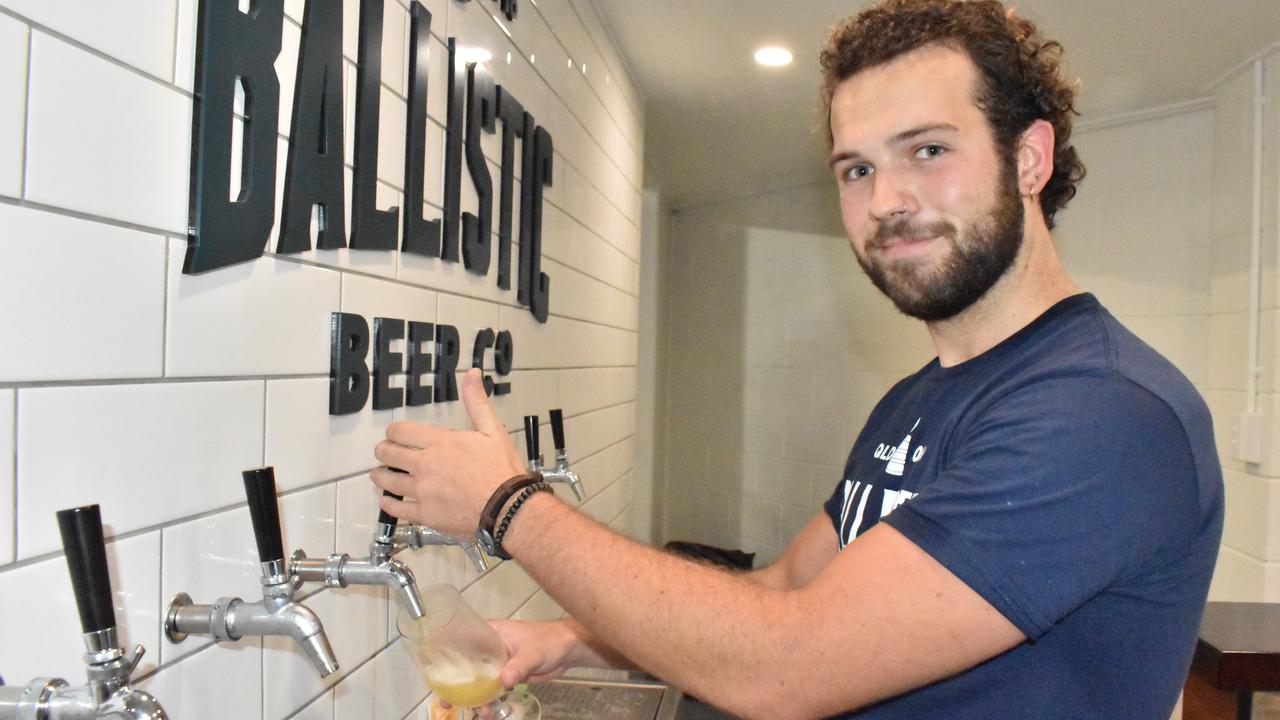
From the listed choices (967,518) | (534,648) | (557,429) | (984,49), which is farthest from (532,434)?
(984,49)

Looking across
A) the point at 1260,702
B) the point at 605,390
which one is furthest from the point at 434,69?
the point at 1260,702

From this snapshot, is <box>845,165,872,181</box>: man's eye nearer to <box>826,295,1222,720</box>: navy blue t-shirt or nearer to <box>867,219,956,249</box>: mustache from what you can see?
<box>867,219,956,249</box>: mustache

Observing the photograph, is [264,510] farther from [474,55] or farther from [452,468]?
[474,55]

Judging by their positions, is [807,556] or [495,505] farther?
[807,556]

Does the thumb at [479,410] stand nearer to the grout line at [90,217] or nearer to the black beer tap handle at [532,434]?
the grout line at [90,217]

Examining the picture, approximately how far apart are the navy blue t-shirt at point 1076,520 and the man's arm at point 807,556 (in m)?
0.41

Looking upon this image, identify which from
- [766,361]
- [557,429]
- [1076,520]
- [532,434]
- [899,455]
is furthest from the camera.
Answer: [766,361]

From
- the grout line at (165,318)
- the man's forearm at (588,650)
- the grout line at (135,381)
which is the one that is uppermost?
the grout line at (165,318)

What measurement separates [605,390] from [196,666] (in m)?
1.81

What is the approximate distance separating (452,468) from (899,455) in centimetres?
62

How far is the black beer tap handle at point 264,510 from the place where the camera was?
73 centimetres

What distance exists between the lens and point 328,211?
3.22 feet

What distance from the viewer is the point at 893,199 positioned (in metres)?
1.12

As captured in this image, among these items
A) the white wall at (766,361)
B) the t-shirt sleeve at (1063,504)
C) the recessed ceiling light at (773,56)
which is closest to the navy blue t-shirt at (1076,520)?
the t-shirt sleeve at (1063,504)
